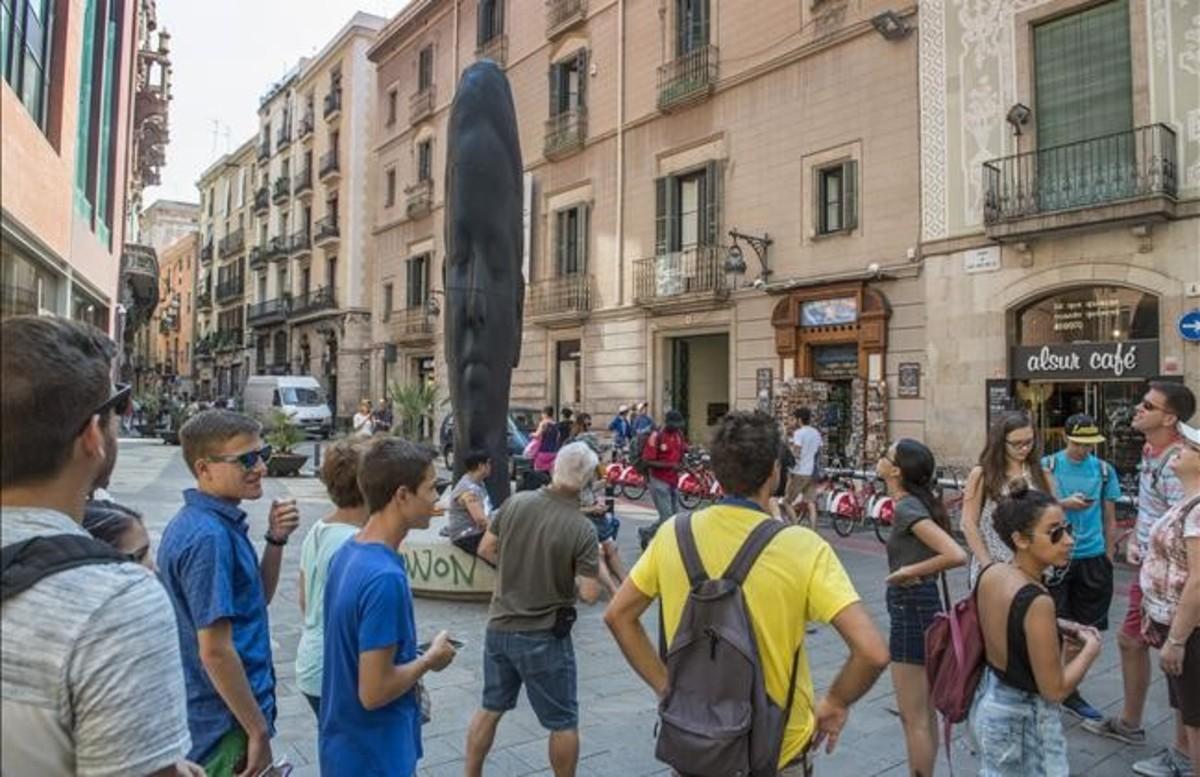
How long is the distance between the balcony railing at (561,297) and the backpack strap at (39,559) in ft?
65.9

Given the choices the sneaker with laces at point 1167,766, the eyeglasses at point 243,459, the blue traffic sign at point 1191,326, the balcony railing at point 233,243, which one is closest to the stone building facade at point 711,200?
the blue traffic sign at point 1191,326

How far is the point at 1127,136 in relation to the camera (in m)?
11.7

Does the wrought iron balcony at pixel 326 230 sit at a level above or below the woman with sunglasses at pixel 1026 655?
above

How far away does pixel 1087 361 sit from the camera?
1224cm

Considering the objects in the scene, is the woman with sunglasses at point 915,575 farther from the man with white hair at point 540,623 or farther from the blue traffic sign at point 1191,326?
the blue traffic sign at point 1191,326

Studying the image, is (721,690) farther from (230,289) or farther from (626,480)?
(230,289)

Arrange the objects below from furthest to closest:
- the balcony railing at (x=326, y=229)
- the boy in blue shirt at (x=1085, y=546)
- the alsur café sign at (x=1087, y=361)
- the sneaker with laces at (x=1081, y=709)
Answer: the balcony railing at (x=326, y=229), the alsur café sign at (x=1087, y=361), the boy in blue shirt at (x=1085, y=546), the sneaker with laces at (x=1081, y=709)

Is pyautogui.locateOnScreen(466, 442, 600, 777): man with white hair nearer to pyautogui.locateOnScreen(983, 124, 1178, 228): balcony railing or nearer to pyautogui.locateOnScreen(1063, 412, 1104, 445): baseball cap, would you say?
pyautogui.locateOnScreen(1063, 412, 1104, 445): baseball cap

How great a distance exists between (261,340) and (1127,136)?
4478 centimetres

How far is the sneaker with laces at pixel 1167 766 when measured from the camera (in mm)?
3904

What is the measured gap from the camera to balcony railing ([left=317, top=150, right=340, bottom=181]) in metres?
37.8

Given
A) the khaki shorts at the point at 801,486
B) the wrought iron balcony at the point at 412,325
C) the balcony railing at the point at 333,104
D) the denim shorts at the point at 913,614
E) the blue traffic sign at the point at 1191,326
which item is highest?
the balcony railing at the point at 333,104

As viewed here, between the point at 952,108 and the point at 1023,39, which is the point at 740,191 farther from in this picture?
the point at 1023,39

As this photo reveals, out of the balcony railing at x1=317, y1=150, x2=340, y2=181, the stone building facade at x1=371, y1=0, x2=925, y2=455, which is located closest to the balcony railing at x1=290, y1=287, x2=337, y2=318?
the balcony railing at x1=317, y1=150, x2=340, y2=181
